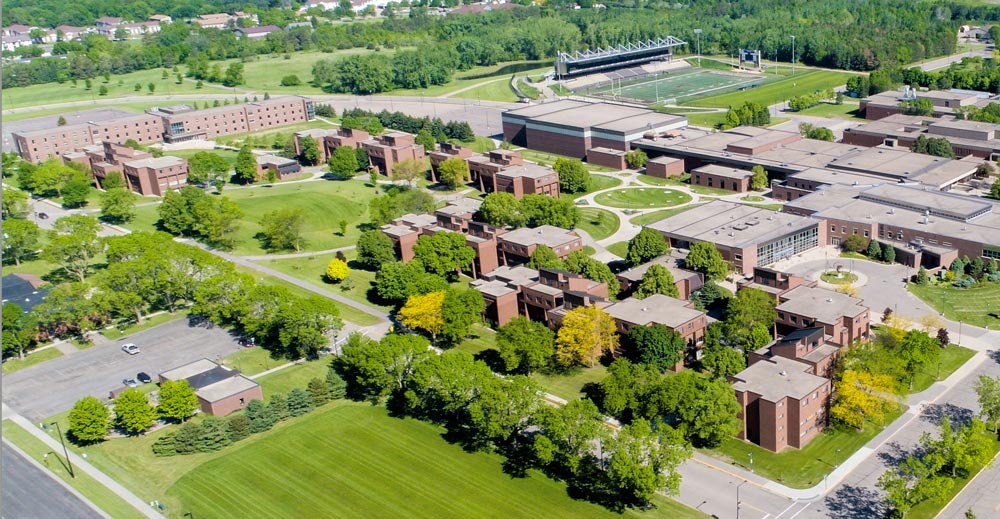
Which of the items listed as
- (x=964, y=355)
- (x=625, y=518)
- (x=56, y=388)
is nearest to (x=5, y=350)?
(x=56, y=388)

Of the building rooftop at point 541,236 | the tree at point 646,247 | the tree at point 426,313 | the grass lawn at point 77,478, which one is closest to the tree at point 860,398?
the tree at point 646,247

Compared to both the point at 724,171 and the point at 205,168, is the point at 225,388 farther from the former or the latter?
the point at 724,171

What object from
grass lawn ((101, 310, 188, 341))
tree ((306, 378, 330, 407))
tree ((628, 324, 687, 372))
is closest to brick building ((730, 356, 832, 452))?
tree ((628, 324, 687, 372))

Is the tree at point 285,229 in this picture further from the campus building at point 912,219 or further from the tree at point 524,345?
the campus building at point 912,219

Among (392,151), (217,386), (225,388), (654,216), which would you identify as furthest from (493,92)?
(225,388)

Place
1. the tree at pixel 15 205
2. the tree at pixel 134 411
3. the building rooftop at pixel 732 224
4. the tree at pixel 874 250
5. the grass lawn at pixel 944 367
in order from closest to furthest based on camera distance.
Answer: the tree at pixel 134 411
the grass lawn at pixel 944 367
the tree at pixel 874 250
the building rooftop at pixel 732 224
the tree at pixel 15 205

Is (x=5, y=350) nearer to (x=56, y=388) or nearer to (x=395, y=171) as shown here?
(x=56, y=388)
